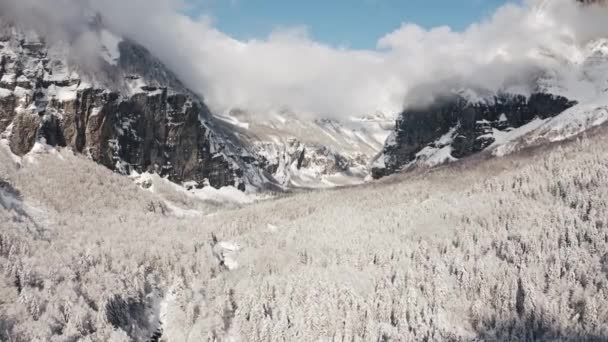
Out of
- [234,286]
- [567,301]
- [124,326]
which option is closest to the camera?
[124,326]

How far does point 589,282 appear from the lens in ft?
592

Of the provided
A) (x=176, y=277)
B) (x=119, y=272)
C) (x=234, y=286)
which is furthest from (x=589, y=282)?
(x=119, y=272)

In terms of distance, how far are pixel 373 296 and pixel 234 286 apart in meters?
42.2

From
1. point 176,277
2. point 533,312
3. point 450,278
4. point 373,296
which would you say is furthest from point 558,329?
point 176,277

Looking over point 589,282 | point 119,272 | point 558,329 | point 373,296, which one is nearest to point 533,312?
point 558,329

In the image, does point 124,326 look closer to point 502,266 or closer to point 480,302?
point 480,302

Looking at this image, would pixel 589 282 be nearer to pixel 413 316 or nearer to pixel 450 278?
pixel 450 278

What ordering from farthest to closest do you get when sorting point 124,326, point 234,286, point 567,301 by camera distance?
point 234,286, point 567,301, point 124,326

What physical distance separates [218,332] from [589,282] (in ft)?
344

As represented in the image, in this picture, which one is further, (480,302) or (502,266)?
(502,266)

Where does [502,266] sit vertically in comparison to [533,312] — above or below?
above

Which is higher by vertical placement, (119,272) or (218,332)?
(119,272)

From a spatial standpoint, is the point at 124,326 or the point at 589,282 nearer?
the point at 124,326

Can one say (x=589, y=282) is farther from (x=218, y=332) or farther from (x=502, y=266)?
(x=218, y=332)
